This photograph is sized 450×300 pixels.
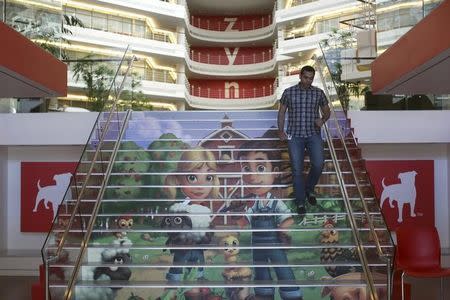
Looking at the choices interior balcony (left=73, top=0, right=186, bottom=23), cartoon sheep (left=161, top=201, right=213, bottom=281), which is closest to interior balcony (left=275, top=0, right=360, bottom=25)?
interior balcony (left=73, top=0, right=186, bottom=23)

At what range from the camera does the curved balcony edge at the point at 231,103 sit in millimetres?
38750

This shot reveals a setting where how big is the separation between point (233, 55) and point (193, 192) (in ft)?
107

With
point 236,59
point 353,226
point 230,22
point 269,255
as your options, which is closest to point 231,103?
point 236,59

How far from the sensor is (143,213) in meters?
8.81

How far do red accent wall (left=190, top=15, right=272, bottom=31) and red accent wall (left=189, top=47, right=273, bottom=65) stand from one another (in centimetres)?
136

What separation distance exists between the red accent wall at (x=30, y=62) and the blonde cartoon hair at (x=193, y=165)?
7.30 feet

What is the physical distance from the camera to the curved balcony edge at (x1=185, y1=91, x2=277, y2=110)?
38750mm

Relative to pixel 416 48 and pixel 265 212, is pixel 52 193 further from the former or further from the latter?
pixel 416 48

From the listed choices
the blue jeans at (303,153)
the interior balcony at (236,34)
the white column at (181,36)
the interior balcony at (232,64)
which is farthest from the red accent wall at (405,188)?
the interior balcony at (236,34)

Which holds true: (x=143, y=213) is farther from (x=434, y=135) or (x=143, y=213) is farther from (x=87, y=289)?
(x=434, y=135)

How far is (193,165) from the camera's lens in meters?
10.0

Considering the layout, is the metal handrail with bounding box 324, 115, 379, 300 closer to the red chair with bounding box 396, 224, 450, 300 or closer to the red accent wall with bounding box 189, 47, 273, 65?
the red chair with bounding box 396, 224, 450, 300

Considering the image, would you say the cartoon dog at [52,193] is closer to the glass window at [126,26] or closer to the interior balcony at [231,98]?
the glass window at [126,26]

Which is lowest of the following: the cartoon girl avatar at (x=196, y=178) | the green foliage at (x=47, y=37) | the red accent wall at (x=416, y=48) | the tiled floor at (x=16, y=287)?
the tiled floor at (x=16, y=287)
